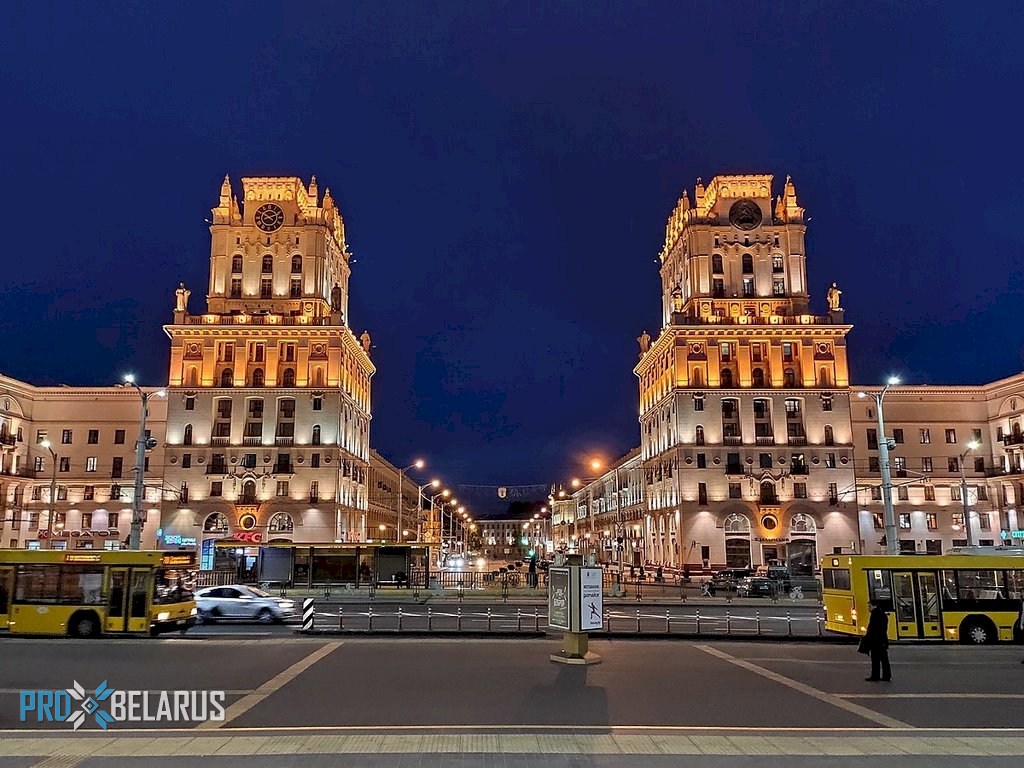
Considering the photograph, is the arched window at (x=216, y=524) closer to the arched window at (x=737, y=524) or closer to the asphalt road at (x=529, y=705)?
the arched window at (x=737, y=524)

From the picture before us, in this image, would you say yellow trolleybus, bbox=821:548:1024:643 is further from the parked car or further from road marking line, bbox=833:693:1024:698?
the parked car

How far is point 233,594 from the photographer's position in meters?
32.7

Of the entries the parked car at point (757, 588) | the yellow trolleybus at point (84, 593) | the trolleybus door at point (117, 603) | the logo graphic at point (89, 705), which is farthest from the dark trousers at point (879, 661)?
the parked car at point (757, 588)

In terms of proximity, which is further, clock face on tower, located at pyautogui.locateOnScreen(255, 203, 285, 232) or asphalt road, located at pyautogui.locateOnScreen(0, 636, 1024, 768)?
clock face on tower, located at pyautogui.locateOnScreen(255, 203, 285, 232)

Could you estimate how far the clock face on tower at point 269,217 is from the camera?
3583 inches

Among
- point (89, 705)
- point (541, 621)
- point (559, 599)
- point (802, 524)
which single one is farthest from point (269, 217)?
point (89, 705)

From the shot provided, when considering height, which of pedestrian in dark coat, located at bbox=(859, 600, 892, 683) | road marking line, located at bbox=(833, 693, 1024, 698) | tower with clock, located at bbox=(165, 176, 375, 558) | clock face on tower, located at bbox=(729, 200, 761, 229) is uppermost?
clock face on tower, located at bbox=(729, 200, 761, 229)

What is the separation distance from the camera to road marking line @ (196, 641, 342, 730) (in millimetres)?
12898

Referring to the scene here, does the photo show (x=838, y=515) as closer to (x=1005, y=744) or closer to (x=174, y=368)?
(x=174, y=368)

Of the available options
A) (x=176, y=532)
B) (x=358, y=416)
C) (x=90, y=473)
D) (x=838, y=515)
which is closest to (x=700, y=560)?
(x=838, y=515)

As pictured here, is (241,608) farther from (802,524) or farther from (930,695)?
(802,524)

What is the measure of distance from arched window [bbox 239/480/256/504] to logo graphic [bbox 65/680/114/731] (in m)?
66.3

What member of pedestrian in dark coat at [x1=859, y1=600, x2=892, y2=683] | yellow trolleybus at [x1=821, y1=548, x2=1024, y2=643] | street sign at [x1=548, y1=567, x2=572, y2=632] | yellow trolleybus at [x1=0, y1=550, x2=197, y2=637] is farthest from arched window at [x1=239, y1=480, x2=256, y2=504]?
pedestrian in dark coat at [x1=859, y1=600, x2=892, y2=683]

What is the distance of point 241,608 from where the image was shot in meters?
32.2
